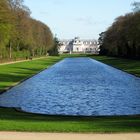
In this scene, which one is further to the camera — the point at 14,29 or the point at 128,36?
the point at 128,36

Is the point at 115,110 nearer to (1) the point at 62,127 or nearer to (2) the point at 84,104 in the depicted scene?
(2) the point at 84,104

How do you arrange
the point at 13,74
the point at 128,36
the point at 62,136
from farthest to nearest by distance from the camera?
1. the point at 128,36
2. the point at 13,74
3. the point at 62,136

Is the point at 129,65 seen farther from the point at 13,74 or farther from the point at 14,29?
the point at 13,74

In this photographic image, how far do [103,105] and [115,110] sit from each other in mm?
2248

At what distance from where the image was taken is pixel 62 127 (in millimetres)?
13758

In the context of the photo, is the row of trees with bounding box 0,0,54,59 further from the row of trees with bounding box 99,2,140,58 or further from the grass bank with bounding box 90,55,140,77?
the row of trees with bounding box 99,2,140,58

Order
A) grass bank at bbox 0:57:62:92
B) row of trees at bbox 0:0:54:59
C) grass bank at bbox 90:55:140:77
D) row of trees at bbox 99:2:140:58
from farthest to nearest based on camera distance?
row of trees at bbox 99:2:140:58 → row of trees at bbox 0:0:54:59 → grass bank at bbox 90:55:140:77 → grass bank at bbox 0:57:62:92

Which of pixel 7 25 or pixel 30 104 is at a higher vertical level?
pixel 7 25

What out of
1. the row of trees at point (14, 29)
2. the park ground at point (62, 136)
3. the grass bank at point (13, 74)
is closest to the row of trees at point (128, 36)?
the row of trees at point (14, 29)

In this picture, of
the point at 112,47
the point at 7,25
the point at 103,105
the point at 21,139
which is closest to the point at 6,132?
the point at 21,139

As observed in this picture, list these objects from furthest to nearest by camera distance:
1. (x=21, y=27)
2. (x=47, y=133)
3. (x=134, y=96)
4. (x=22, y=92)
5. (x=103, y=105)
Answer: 1. (x=21, y=27)
2. (x=22, y=92)
3. (x=134, y=96)
4. (x=103, y=105)
5. (x=47, y=133)

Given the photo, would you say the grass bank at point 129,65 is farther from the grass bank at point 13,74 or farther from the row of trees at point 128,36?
the grass bank at point 13,74

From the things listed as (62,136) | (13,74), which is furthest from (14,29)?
(62,136)

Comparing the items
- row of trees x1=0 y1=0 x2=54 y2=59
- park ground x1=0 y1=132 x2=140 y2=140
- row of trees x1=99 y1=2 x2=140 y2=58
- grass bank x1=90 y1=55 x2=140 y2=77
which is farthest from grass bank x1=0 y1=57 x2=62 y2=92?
row of trees x1=99 y1=2 x2=140 y2=58
